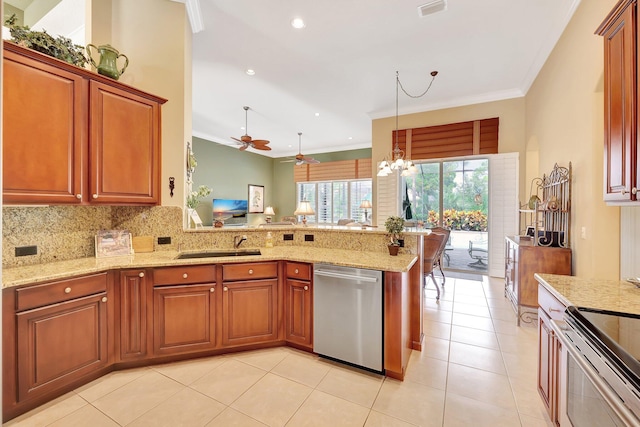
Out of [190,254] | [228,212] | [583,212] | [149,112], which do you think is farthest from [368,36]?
[228,212]

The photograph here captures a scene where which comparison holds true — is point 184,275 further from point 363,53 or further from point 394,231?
point 363,53

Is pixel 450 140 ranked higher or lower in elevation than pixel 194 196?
higher

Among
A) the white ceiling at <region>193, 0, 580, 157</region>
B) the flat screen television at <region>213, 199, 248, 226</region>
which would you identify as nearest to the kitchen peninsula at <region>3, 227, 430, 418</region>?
the white ceiling at <region>193, 0, 580, 157</region>

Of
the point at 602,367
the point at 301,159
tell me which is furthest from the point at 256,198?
the point at 602,367

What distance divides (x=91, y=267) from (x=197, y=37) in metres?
2.91

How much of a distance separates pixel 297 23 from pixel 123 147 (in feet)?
7.46

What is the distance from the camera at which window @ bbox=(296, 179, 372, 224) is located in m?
8.70

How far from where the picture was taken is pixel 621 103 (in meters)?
1.63

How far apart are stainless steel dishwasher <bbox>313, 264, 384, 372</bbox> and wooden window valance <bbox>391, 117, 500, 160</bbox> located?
4058mm

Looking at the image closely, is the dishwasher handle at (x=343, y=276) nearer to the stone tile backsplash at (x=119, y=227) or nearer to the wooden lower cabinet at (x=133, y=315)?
the stone tile backsplash at (x=119, y=227)

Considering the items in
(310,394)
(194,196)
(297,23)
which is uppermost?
(297,23)

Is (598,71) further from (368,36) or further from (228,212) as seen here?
(228,212)

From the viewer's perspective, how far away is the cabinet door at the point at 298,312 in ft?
8.17

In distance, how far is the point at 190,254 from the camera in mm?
2691
